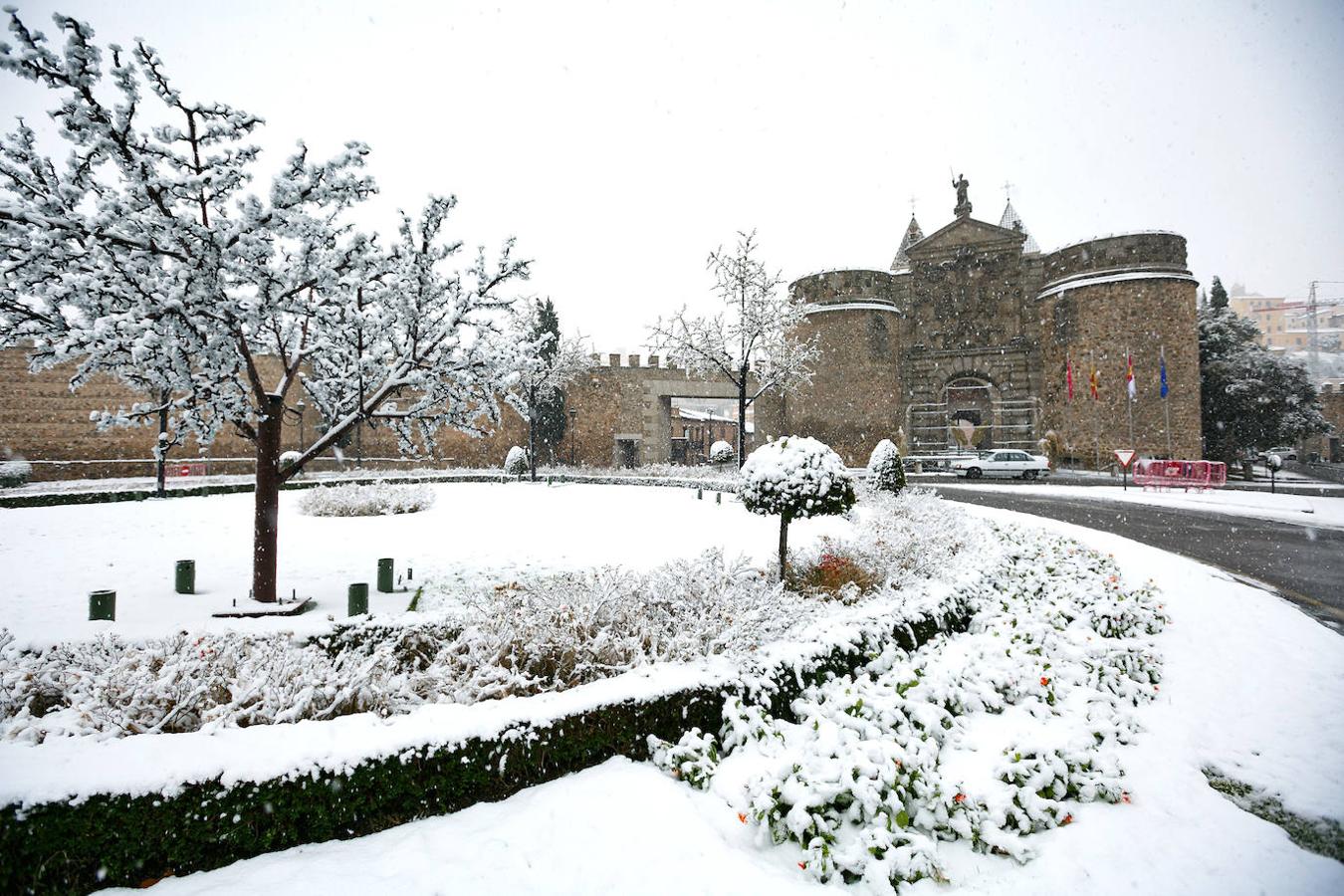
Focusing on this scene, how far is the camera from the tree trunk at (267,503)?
5.67 metres

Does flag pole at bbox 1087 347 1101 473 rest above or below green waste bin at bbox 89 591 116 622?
above

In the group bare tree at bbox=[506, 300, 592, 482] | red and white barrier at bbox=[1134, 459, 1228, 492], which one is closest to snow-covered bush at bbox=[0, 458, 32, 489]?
bare tree at bbox=[506, 300, 592, 482]

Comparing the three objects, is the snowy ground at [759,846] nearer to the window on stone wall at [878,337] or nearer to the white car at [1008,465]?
the white car at [1008,465]

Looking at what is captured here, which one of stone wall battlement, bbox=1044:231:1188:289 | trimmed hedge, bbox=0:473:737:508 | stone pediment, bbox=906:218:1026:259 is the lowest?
trimmed hedge, bbox=0:473:737:508

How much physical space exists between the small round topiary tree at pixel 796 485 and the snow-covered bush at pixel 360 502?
29.7ft

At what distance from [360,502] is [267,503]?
716cm

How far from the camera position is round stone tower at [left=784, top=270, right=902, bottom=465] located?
86.9ft

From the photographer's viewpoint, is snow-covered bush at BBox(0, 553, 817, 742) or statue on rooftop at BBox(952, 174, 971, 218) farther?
statue on rooftop at BBox(952, 174, 971, 218)

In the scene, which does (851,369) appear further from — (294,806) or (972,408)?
(294,806)

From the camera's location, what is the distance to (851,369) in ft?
87.2

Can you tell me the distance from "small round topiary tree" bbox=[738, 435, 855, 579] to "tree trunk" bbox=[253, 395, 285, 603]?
484 cm

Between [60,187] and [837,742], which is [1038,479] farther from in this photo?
[60,187]

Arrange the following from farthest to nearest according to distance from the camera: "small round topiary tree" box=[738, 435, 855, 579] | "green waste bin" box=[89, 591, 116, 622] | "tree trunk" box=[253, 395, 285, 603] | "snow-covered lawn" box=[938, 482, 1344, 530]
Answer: "snow-covered lawn" box=[938, 482, 1344, 530] → "small round topiary tree" box=[738, 435, 855, 579] → "tree trunk" box=[253, 395, 285, 603] → "green waste bin" box=[89, 591, 116, 622]

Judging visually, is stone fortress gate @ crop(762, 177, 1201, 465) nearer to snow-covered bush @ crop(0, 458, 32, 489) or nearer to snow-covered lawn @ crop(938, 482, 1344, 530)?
snow-covered lawn @ crop(938, 482, 1344, 530)
